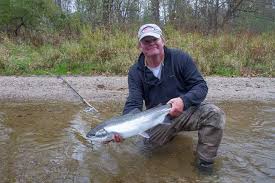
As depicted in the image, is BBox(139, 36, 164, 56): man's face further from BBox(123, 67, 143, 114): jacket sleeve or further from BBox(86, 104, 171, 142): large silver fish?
BBox(86, 104, 171, 142): large silver fish

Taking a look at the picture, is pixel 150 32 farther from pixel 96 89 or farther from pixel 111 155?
pixel 96 89

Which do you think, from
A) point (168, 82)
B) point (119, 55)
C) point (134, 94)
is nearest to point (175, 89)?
point (168, 82)

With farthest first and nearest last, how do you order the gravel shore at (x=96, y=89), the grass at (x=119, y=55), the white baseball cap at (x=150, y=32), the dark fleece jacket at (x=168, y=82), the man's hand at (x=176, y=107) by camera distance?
the grass at (x=119, y=55) < the gravel shore at (x=96, y=89) < the dark fleece jacket at (x=168, y=82) < the white baseball cap at (x=150, y=32) < the man's hand at (x=176, y=107)

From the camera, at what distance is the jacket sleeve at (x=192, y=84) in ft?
14.6

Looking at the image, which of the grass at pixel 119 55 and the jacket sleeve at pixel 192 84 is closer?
the jacket sleeve at pixel 192 84

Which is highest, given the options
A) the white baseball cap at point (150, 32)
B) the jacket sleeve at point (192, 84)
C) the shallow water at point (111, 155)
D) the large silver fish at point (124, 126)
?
the white baseball cap at point (150, 32)

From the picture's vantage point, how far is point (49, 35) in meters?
16.4

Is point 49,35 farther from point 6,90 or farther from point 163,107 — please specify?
point 163,107

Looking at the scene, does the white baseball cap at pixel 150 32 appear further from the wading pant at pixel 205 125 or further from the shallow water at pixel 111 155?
the shallow water at pixel 111 155

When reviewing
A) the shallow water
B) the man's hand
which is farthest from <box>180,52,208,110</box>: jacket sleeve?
the shallow water

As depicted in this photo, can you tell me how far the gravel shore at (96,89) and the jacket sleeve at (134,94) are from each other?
3.98 meters

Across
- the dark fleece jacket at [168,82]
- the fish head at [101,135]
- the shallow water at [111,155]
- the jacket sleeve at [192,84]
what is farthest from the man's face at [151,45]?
the shallow water at [111,155]

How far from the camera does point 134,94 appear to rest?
474 cm

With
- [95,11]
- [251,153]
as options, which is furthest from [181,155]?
[95,11]
